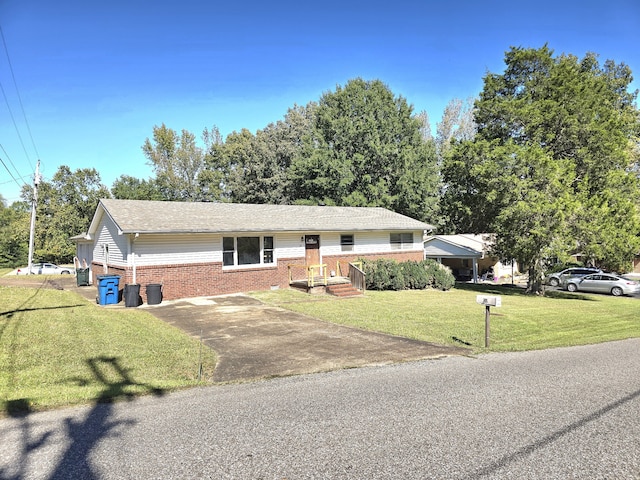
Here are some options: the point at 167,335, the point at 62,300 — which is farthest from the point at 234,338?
the point at 62,300

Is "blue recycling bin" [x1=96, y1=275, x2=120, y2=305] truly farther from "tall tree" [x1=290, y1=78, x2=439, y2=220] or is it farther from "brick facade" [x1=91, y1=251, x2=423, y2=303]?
"tall tree" [x1=290, y1=78, x2=439, y2=220]

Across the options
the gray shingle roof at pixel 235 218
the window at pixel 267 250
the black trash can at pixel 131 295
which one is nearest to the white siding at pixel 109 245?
the gray shingle roof at pixel 235 218

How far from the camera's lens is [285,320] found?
1272 cm

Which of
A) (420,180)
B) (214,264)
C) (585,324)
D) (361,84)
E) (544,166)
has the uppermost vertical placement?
(361,84)

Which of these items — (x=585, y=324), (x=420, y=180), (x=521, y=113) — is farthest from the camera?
(x=420, y=180)

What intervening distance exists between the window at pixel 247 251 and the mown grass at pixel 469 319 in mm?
1826

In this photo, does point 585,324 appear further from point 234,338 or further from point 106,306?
point 106,306

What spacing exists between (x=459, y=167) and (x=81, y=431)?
23.9 m

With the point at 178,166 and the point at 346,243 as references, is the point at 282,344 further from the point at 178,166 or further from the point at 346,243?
the point at 178,166

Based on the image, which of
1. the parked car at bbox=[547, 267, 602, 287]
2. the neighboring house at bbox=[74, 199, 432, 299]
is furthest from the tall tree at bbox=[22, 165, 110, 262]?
the parked car at bbox=[547, 267, 602, 287]

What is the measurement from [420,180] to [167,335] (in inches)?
1236

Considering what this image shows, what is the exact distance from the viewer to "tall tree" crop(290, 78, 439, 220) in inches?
1485

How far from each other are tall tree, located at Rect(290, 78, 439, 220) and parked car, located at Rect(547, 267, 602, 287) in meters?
11.9

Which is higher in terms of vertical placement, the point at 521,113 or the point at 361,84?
the point at 361,84
